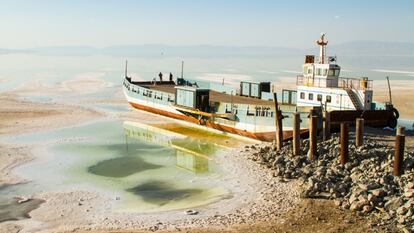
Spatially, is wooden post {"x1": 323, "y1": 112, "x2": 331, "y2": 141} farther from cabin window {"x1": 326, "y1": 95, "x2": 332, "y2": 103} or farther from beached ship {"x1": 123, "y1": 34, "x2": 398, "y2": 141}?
cabin window {"x1": 326, "y1": 95, "x2": 332, "y2": 103}

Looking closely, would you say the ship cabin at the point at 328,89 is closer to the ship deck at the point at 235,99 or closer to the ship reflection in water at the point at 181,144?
the ship deck at the point at 235,99

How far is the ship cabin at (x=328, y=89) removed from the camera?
33.0 m

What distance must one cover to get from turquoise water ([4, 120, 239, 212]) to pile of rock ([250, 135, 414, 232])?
3.67 meters

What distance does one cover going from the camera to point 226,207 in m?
20.2

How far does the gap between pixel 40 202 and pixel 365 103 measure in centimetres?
2177

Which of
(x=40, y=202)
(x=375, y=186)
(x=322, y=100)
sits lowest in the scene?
(x=40, y=202)

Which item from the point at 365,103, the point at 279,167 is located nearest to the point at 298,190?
the point at 279,167

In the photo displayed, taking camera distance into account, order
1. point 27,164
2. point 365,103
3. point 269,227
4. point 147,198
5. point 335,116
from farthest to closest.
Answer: point 365,103
point 335,116
point 27,164
point 147,198
point 269,227

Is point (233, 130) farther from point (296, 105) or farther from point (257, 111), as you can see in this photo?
point (296, 105)

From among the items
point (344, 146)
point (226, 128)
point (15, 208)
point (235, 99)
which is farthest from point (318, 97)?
point (15, 208)

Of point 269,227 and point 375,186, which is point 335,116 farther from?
point 269,227

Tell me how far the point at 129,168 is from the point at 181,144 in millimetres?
7461

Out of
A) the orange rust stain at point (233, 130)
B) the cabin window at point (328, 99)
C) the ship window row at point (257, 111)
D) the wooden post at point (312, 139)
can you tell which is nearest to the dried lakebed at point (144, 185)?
the orange rust stain at point (233, 130)

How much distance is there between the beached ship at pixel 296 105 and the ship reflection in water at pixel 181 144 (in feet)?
8.63
